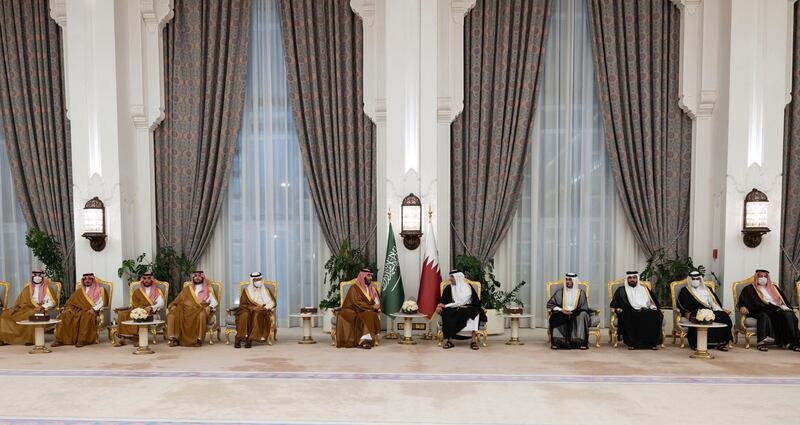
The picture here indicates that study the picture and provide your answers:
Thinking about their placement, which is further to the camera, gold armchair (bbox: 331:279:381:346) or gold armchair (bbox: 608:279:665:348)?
gold armchair (bbox: 331:279:381:346)

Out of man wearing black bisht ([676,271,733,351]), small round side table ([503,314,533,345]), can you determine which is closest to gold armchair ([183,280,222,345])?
small round side table ([503,314,533,345])

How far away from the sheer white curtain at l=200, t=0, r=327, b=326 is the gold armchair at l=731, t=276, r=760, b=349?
18.4 ft

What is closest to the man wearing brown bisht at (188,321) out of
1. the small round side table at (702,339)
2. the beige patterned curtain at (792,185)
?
the small round side table at (702,339)

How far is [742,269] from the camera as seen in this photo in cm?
786

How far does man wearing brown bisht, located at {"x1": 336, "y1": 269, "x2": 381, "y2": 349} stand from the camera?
7426mm

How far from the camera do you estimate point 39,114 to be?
8867 millimetres

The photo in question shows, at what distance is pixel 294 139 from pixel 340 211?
133 centimetres

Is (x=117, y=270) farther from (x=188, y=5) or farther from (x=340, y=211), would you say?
(x=188, y=5)

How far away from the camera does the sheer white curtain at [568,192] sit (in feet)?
28.7

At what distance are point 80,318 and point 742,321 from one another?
830cm

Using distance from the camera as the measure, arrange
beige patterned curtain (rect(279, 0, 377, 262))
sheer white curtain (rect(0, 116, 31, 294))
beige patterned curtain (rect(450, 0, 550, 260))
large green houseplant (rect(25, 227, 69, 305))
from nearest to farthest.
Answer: large green houseplant (rect(25, 227, 69, 305)) < beige patterned curtain (rect(450, 0, 550, 260)) < beige patterned curtain (rect(279, 0, 377, 262)) < sheer white curtain (rect(0, 116, 31, 294))

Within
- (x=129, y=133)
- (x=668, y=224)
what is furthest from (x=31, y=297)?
(x=668, y=224)

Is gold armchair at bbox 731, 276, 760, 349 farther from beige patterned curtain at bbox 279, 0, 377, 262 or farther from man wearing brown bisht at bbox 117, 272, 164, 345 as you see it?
man wearing brown bisht at bbox 117, 272, 164, 345

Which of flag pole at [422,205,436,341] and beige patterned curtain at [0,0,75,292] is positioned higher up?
beige patterned curtain at [0,0,75,292]
